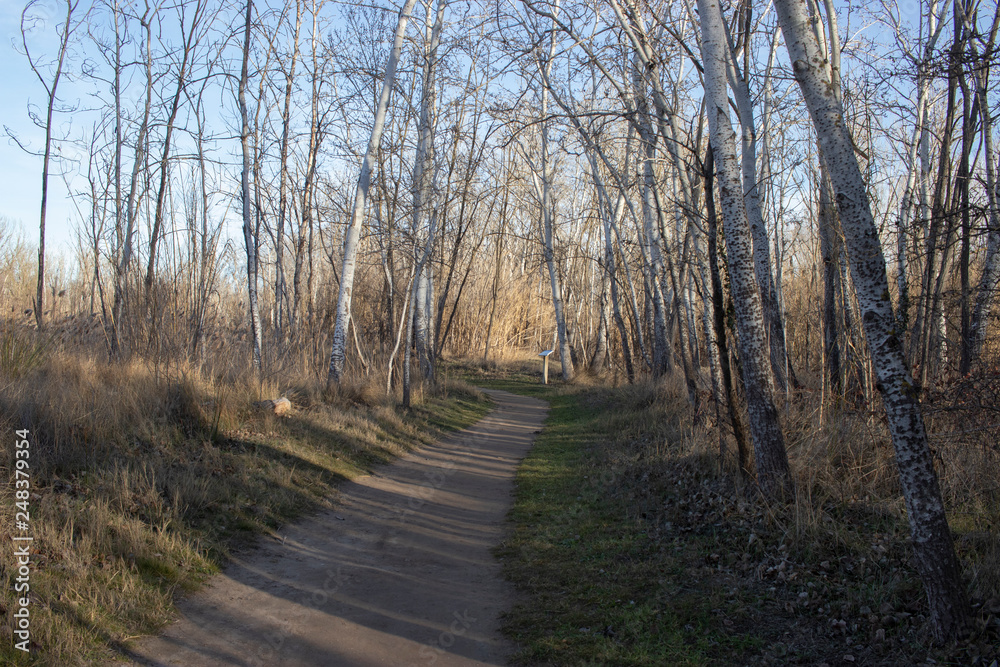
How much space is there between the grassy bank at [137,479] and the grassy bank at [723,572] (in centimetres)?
254

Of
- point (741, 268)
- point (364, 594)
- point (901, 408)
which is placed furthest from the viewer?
point (741, 268)

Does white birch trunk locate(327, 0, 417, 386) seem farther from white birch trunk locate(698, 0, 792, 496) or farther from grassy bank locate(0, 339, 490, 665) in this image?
white birch trunk locate(698, 0, 792, 496)

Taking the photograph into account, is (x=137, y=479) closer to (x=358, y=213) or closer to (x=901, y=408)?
(x=901, y=408)

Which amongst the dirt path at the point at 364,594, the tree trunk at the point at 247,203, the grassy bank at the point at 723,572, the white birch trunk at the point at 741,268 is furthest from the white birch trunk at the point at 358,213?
the white birch trunk at the point at 741,268

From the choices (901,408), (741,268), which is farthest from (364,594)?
(741,268)

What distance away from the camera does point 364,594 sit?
479 cm

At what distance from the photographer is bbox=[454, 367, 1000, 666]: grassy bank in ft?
12.7

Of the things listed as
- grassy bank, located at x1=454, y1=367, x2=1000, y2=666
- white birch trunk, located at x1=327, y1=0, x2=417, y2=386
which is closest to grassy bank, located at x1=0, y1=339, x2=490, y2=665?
white birch trunk, located at x1=327, y1=0, x2=417, y2=386

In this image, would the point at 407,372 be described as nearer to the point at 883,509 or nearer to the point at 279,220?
the point at 279,220

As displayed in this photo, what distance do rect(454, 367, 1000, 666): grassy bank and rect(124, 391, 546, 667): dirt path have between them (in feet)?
1.23

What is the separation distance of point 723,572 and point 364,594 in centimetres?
300

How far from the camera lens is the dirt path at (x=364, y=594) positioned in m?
3.85

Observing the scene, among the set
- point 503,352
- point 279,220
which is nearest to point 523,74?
point 279,220

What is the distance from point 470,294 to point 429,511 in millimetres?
24423
